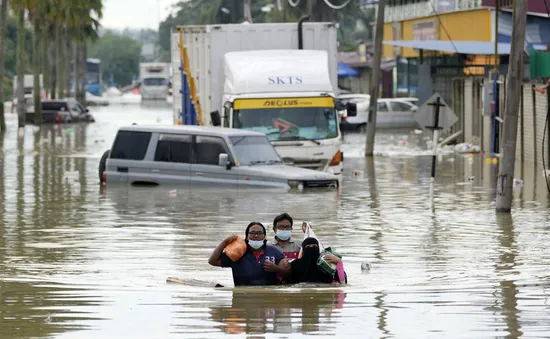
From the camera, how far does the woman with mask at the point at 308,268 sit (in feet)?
46.9

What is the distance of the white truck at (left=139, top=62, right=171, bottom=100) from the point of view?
135m

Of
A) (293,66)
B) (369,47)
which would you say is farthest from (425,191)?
(369,47)

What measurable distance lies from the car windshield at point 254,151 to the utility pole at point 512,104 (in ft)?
20.1

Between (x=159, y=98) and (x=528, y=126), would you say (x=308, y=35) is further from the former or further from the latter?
(x=159, y=98)

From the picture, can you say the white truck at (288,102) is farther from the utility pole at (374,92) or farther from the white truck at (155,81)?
the white truck at (155,81)

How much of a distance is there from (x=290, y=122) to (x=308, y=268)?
1682 cm

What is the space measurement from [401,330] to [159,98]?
125899 mm

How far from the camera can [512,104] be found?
23.2m

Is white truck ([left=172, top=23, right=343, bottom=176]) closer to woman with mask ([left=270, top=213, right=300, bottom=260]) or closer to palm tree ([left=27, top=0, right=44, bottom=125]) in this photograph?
woman with mask ([left=270, top=213, right=300, bottom=260])

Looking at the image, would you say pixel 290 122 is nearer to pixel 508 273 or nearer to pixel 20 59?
pixel 508 273

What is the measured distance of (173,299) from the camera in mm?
13828

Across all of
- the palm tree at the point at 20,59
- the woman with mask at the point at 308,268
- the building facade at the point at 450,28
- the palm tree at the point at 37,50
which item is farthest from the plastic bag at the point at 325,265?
the palm tree at the point at 37,50

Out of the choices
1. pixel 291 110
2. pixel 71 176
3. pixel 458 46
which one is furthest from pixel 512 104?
pixel 458 46

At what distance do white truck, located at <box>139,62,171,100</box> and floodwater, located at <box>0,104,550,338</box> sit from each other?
3954 inches
